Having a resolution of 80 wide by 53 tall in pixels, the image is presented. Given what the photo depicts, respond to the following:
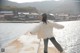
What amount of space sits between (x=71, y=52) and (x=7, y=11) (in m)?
56.4

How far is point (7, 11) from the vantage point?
206 ft

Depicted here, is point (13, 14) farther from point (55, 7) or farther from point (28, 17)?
point (55, 7)

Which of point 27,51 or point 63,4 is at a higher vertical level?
point 27,51

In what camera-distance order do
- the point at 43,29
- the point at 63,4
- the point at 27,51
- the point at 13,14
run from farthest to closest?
the point at 13,14 → the point at 63,4 → the point at 27,51 → the point at 43,29

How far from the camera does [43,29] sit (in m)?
5.41

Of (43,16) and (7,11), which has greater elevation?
(43,16)

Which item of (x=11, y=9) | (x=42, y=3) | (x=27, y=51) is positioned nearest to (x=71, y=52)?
(x=27, y=51)

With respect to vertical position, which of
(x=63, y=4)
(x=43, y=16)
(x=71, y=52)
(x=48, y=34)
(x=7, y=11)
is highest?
(x=43, y=16)

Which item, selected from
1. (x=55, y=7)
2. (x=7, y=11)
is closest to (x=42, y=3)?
(x=55, y=7)

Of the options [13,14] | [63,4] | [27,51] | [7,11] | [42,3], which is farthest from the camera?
[7,11]

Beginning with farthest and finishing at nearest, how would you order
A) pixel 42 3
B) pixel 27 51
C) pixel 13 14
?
pixel 13 14
pixel 42 3
pixel 27 51

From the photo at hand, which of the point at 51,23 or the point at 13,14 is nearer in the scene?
the point at 51,23

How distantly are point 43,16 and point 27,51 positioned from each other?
230 centimetres

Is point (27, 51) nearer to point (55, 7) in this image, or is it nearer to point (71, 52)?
point (71, 52)
